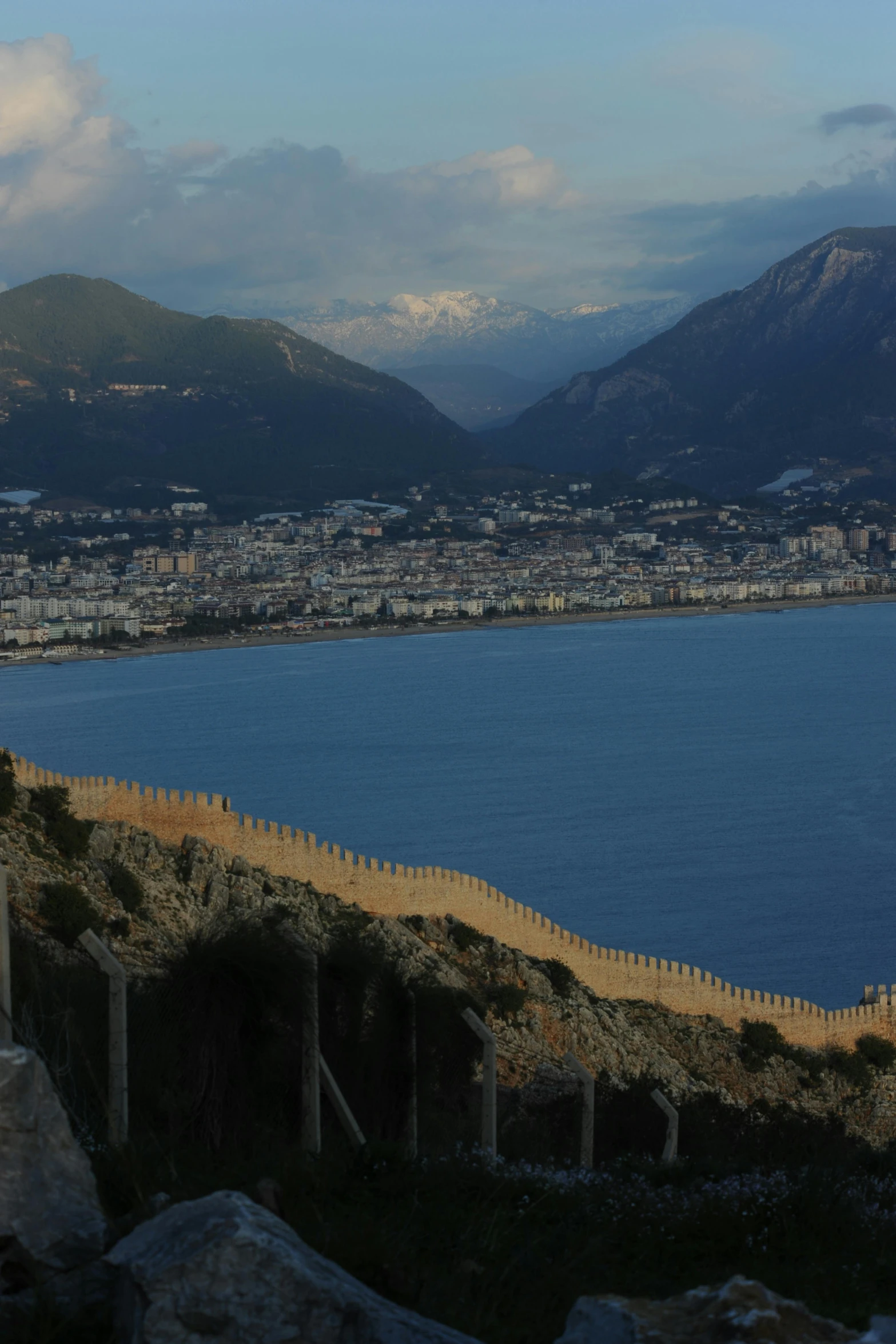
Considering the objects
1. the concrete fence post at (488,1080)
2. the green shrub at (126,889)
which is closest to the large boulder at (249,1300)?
the concrete fence post at (488,1080)

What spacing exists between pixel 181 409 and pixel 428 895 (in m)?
149

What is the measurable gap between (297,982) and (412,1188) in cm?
141

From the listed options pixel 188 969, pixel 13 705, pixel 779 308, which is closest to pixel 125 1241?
pixel 188 969

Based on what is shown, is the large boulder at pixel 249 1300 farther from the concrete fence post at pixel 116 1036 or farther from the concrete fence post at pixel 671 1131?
the concrete fence post at pixel 671 1131

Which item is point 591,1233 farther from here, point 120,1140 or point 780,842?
point 780,842

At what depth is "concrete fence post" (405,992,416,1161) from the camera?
7219mm

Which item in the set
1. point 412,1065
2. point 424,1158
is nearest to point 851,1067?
point 412,1065

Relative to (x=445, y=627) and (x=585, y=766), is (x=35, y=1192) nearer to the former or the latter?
(x=585, y=766)

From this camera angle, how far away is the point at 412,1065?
292 inches

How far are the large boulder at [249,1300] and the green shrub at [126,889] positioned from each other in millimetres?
10770

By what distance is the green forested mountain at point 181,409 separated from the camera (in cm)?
15400

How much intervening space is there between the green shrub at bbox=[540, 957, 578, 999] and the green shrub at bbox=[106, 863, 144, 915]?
411cm

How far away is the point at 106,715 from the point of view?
5478 centimetres

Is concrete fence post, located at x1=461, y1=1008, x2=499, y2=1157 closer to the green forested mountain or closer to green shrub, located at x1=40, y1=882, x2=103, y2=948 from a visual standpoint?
green shrub, located at x1=40, y1=882, x2=103, y2=948
